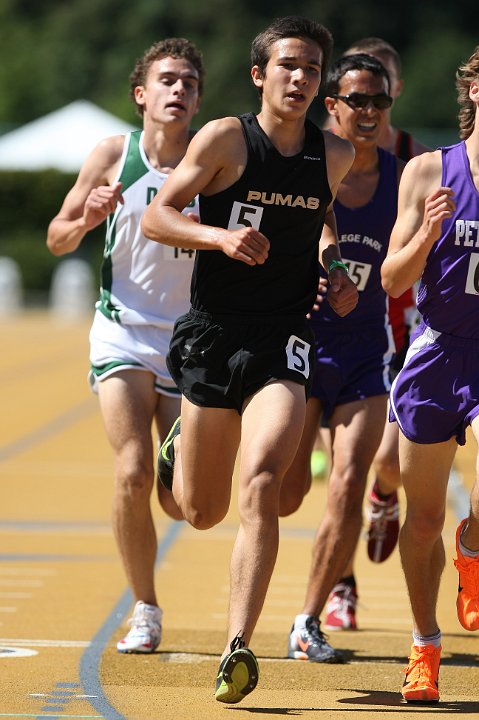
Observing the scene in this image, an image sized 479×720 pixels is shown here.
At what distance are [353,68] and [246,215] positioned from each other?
1815 mm

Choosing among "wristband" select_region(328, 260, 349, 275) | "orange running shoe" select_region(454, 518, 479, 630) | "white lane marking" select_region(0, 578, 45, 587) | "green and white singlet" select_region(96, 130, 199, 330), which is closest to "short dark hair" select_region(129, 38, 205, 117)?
"green and white singlet" select_region(96, 130, 199, 330)

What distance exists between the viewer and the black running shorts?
602cm

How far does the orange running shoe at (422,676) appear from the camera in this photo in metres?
5.80

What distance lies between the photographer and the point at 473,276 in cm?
578

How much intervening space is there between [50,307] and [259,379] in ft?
128

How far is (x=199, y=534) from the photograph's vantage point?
10.5 metres

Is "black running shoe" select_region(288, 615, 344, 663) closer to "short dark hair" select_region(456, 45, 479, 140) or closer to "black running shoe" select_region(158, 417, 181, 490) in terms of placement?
"black running shoe" select_region(158, 417, 181, 490)

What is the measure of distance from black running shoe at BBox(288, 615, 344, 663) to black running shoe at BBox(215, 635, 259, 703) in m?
1.45

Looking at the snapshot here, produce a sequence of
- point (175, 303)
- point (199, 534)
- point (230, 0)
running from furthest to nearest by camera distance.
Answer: point (230, 0) → point (199, 534) → point (175, 303)

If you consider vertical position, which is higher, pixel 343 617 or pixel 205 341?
pixel 205 341

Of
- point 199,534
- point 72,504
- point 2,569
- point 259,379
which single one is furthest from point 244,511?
point 72,504

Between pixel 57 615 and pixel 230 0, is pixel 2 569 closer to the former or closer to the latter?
pixel 57 615

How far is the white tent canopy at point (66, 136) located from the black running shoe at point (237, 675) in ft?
84.2

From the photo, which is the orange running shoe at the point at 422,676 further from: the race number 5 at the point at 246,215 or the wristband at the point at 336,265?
the race number 5 at the point at 246,215
